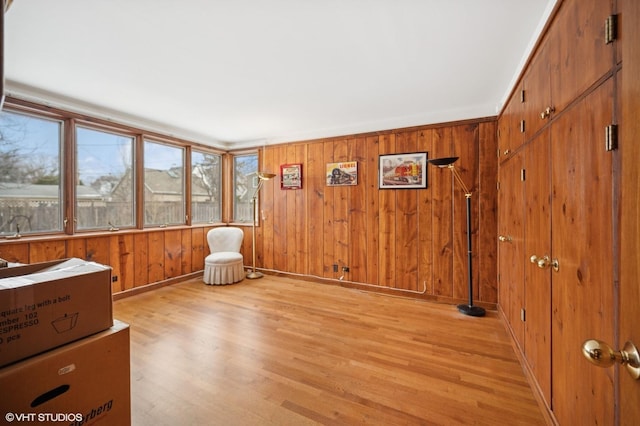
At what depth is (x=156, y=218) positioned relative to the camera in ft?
13.7

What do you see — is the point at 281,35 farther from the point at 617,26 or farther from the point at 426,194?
the point at 426,194

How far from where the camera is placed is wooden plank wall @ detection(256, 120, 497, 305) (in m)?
3.30

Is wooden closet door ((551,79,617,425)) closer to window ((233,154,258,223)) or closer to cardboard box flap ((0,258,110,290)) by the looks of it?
cardboard box flap ((0,258,110,290))

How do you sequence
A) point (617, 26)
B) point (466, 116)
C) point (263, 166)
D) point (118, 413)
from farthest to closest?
1. point (263, 166)
2. point (466, 116)
3. point (118, 413)
4. point (617, 26)

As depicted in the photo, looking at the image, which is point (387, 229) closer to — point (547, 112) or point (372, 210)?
point (372, 210)

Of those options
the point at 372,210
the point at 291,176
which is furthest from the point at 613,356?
the point at 291,176

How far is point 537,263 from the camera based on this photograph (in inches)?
60.3

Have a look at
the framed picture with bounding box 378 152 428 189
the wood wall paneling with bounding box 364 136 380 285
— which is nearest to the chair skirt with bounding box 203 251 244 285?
the wood wall paneling with bounding box 364 136 380 285

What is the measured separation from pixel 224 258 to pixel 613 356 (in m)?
4.29

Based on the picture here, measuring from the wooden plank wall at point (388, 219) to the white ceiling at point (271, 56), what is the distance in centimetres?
49

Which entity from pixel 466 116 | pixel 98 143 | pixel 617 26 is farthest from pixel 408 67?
pixel 98 143

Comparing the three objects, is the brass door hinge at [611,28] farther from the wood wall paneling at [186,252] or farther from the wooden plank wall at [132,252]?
the wood wall paneling at [186,252]

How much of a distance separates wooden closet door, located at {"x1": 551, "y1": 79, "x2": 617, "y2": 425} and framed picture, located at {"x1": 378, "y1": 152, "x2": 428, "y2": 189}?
6.97 feet

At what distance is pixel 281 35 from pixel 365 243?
9.52 ft
